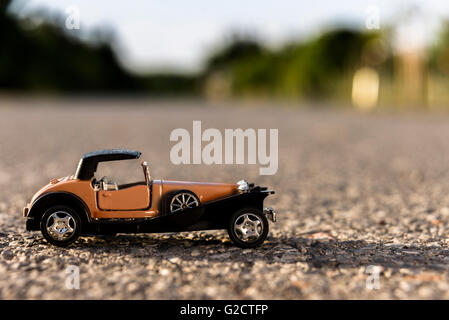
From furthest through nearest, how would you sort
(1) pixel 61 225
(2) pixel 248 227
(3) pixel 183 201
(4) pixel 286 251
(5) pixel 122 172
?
(5) pixel 122 172 < (4) pixel 286 251 < (2) pixel 248 227 < (1) pixel 61 225 < (3) pixel 183 201

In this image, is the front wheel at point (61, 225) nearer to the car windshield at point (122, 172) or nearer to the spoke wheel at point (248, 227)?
the spoke wheel at point (248, 227)

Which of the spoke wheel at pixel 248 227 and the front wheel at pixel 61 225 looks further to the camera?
the spoke wheel at pixel 248 227

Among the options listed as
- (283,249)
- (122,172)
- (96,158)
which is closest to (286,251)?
(283,249)

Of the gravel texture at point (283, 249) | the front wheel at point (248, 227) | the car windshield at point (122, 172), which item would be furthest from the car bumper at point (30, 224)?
the car windshield at point (122, 172)

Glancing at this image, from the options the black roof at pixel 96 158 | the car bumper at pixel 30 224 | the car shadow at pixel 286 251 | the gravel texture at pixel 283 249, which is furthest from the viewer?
the car shadow at pixel 286 251

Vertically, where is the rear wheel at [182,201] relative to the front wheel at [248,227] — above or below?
above

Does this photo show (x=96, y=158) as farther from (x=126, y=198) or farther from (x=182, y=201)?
(x=182, y=201)
